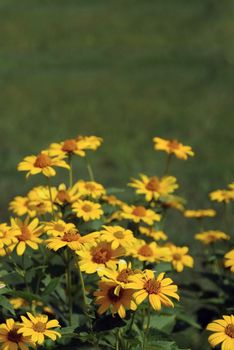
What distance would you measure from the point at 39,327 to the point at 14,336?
0.09 m

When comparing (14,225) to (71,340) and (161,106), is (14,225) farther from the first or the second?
(161,106)

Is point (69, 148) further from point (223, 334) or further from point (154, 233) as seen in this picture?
point (223, 334)

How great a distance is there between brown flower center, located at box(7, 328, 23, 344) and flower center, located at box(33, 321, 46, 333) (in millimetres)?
66

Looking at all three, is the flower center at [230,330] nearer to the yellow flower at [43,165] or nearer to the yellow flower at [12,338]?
the yellow flower at [12,338]

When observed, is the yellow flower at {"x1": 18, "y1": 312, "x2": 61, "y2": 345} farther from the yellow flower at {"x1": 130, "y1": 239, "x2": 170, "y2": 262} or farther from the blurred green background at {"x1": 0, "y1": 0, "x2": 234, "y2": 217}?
the blurred green background at {"x1": 0, "y1": 0, "x2": 234, "y2": 217}

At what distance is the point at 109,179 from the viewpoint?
5602 millimetres

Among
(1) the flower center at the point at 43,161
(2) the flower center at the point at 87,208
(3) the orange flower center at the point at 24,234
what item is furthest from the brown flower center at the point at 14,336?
(1) the flower center at the point at 43,161

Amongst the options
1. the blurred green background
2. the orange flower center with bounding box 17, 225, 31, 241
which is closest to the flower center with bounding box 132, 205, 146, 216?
the orange flower center with bounding box 17, 225, 31, 241

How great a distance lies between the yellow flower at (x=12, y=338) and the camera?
181 centimetres

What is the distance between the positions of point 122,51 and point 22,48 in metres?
1.67

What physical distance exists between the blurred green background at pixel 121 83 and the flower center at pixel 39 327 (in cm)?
353

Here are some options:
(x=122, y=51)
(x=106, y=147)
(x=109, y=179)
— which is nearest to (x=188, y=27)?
(x=122, y=51)

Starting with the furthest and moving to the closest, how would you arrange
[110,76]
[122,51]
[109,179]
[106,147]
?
[122,51], [110,76], [106,147], [109,179]

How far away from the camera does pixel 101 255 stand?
2020 millimetres
